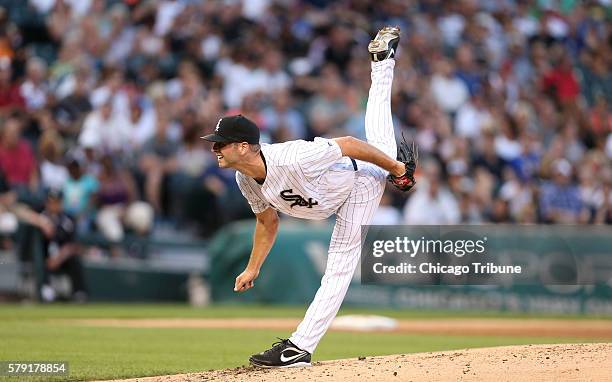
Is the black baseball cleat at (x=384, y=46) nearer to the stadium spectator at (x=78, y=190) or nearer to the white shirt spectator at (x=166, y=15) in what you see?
the stadium spectator at (x=78, y=190)

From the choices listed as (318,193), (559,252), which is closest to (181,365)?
(318,193)

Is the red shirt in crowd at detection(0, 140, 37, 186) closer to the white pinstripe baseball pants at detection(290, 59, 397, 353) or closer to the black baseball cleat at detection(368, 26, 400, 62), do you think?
the black baseball cleat at detection(368, 26, 400, 62)

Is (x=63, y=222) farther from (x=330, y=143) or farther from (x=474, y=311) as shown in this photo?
(x=330, y=143)

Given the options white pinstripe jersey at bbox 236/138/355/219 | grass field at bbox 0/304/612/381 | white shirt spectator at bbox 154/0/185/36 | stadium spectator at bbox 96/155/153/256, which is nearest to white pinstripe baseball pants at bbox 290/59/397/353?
white pinstripe jersey at bbox 236/138/355/219

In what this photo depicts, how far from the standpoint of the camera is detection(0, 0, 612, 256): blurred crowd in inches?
616

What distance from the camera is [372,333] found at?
12.4 m

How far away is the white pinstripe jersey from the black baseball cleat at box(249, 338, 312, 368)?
2.92 feet

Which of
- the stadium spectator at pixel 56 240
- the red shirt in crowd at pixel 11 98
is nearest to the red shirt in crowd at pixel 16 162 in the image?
the stadium spectator at pixel 56 240

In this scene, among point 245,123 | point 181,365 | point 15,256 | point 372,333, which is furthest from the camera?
point 15,256

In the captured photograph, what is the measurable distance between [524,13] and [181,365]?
46.8 feet

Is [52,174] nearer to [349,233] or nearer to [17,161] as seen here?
[17,161]

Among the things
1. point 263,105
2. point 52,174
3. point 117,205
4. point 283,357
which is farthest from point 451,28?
point 283,357

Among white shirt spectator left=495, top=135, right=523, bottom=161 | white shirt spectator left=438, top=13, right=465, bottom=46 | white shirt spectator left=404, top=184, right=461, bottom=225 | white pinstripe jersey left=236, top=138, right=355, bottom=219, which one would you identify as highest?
white shirt spectator left=438, top=13, right=465, bottom=46

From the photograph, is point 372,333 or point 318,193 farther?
point 372,333
